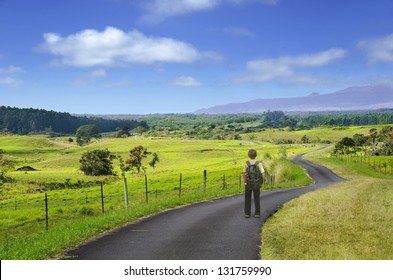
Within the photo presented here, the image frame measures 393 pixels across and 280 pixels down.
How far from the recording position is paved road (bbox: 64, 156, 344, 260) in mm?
11570

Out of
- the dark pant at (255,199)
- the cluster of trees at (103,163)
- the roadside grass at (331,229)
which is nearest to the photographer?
the roadside grass at (331,229)

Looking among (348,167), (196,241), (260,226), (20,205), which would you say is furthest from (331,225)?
(348,167)

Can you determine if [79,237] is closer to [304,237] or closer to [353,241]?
[304,237]

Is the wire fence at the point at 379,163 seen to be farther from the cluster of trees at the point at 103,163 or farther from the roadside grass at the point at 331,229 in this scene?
the roadside grass at the point at 331,229

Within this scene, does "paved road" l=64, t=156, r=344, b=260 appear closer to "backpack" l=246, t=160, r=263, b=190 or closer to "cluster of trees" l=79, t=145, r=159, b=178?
"backpack" l=246, t=160, r=263, b=190

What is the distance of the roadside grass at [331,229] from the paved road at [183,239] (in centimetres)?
59

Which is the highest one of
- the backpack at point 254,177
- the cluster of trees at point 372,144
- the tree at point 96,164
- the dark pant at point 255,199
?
the backpack at point 254,177

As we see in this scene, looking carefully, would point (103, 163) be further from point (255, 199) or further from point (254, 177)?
point (254, 177)

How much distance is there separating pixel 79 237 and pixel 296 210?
8.77m

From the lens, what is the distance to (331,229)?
14836 millimetres

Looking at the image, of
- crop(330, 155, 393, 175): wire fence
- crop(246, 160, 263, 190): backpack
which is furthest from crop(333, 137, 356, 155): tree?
crop(246, 160, 263, 190): backpack

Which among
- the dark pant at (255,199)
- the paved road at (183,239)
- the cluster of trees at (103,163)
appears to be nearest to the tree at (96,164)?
the cluster of trees at (103,163)

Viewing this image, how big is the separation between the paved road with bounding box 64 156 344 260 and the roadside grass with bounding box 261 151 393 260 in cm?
59

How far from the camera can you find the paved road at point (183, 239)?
38.0ft
